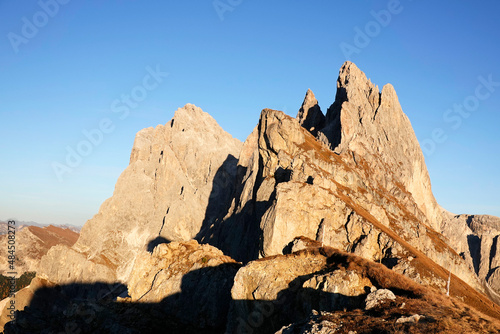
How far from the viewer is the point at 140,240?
185 meters

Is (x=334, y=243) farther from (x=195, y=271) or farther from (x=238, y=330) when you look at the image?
(x=238, y=330)

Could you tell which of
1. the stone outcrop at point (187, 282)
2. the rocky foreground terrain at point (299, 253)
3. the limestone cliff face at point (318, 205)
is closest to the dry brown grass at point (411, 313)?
the rocky foreground terrain at point (299, 253)

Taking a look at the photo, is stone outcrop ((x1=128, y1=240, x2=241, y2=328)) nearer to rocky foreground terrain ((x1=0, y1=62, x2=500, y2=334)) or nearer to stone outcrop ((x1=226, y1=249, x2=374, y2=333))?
rocky foreground terrain ((x1=0, y1=62, x2=500, y2=334))

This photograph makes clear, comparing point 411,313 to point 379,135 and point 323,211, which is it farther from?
point 379,135

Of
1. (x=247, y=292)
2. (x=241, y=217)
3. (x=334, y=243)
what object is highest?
(x=241, y=217)

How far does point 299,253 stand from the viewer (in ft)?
126

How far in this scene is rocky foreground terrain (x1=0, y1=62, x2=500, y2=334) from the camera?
3003 centimetres

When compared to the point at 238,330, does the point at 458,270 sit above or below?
above

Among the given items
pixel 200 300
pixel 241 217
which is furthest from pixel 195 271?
pixel 241 217

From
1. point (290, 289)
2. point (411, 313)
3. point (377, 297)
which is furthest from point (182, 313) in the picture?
point (411, 313)

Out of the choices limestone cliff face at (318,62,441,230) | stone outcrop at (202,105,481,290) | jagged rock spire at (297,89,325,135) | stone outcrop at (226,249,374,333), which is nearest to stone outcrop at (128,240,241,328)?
stone outcrop at (226,249,374,333)

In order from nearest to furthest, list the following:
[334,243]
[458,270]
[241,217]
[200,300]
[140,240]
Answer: [200,300]
[334,243]
[458,270]
[241,217]
[140,240]

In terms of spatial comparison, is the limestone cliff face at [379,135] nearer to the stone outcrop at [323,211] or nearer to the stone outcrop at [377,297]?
the stone outcrop at [323,211]

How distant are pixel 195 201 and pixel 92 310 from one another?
151 m
